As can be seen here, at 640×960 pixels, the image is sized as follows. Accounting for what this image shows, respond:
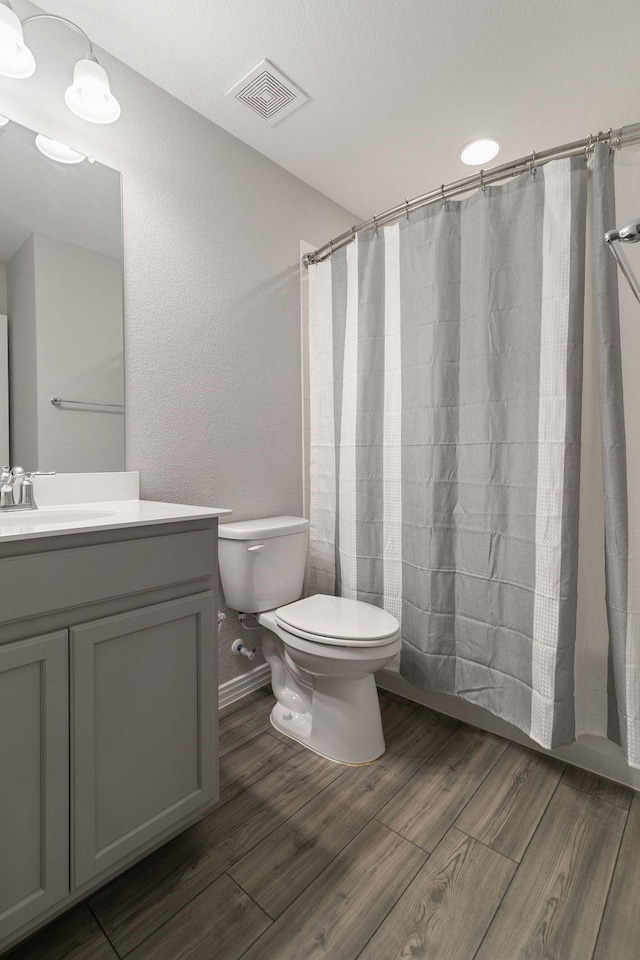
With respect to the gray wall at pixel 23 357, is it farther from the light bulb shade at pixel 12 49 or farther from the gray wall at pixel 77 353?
the light bulb shade at pixel 12 49

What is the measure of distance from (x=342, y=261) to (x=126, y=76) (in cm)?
97

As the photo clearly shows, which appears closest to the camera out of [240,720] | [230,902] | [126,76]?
[230,902]

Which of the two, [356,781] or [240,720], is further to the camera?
[240,720]

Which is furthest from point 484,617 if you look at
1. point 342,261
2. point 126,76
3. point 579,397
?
point 126,76

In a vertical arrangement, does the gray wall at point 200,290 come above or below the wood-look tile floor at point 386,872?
above

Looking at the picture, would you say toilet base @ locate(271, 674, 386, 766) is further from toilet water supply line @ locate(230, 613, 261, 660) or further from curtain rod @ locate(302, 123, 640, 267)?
curtain rod @ locate(302, 123, 640, 267)

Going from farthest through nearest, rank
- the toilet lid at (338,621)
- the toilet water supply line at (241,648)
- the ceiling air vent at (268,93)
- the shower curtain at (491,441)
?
the toilet water supply line at (241,648), the ceiling air vent at (268,93), the toilet lid at (338,621), the shower curtain at (491,441)

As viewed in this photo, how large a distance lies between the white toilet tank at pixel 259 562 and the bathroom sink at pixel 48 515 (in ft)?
1.68

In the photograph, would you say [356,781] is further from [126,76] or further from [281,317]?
[126,76]

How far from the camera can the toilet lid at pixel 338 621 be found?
147cm

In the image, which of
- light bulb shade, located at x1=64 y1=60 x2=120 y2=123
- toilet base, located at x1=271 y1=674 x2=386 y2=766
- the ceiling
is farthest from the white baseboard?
the ceiling

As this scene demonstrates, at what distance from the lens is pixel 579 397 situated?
1.36m

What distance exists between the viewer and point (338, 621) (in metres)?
1.58

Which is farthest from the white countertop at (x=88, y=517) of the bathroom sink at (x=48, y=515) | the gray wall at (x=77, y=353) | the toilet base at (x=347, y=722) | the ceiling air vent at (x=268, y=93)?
Answer: the ceiling air vent at (x=268, y=93)
